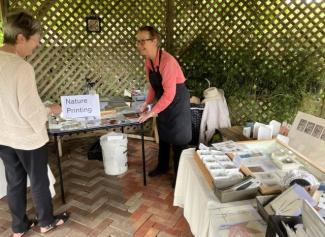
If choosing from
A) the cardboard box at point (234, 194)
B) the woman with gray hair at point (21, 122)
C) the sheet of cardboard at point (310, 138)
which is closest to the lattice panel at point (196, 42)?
the sheet of cardboard at point (310, 138)

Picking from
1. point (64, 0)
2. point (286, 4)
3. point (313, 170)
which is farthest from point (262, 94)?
point (64, 0)

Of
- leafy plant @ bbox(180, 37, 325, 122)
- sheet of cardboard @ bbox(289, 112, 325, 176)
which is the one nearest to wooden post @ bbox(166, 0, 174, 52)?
leafy plant @ bbox(180, 37, 325, 122)

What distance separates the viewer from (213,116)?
3100 millimetres

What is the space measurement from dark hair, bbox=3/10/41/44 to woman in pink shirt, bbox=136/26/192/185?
2.85 ft

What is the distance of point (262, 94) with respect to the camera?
3.51 m

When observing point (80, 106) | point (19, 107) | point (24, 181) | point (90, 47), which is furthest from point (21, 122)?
point (90, 47)

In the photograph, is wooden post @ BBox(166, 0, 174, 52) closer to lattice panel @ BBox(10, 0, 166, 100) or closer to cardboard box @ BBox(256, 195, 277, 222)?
lattice panel @ BBox(10, 0, 166, 100)

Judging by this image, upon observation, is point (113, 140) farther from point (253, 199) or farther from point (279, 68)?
point (279, 68)

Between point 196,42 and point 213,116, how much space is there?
3.83 feet

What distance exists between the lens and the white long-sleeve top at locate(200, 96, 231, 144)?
10.1 ft

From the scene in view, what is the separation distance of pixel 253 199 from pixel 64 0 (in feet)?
11.1

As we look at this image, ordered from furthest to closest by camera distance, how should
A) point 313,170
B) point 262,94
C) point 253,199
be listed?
point 262,94
point 313,170
point 253,199

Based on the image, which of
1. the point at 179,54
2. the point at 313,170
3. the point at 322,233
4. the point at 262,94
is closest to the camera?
the point at 322,233

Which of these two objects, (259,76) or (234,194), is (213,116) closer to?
(259,76)
